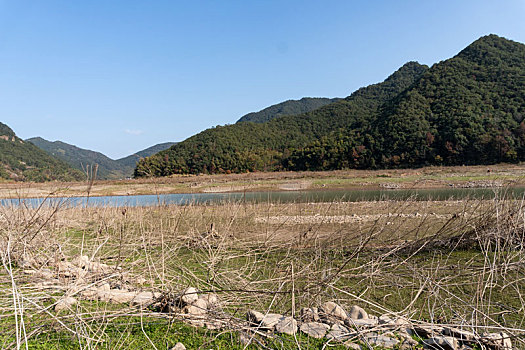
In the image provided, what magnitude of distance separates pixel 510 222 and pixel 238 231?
20.6 ft

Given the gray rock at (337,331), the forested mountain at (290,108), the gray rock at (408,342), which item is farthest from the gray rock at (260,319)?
the forested mountain at (290,108)

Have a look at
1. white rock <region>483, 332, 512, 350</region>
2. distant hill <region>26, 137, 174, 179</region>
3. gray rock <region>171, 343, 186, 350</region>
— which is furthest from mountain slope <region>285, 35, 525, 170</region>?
gray rock <region>171, 343, 186, 350</region>

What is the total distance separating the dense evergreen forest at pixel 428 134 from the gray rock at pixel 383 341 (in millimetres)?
39762

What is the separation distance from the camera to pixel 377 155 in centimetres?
5844

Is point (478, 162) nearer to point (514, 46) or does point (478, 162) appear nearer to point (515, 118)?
point (515, 118)

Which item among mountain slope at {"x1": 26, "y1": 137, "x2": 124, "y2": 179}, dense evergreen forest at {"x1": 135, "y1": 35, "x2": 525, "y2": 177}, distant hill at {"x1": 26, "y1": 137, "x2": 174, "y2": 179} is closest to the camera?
distant hill at {"x1": 26, "y1": 137, "x2": 174, "y2": 179}

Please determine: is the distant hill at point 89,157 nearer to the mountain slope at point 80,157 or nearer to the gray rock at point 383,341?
the mountain slope at point 80,157

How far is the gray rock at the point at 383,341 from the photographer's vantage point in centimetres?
328

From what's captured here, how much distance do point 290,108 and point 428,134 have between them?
9298 centimetres

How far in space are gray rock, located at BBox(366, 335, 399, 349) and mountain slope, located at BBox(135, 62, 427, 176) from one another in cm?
6192

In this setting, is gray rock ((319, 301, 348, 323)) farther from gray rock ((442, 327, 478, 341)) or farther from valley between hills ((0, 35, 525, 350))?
gray rock ((442, 327, 478, 341))

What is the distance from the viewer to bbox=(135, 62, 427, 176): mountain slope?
232 feet

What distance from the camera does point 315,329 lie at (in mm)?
3551

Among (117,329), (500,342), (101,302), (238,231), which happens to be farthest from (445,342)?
(238,231)
